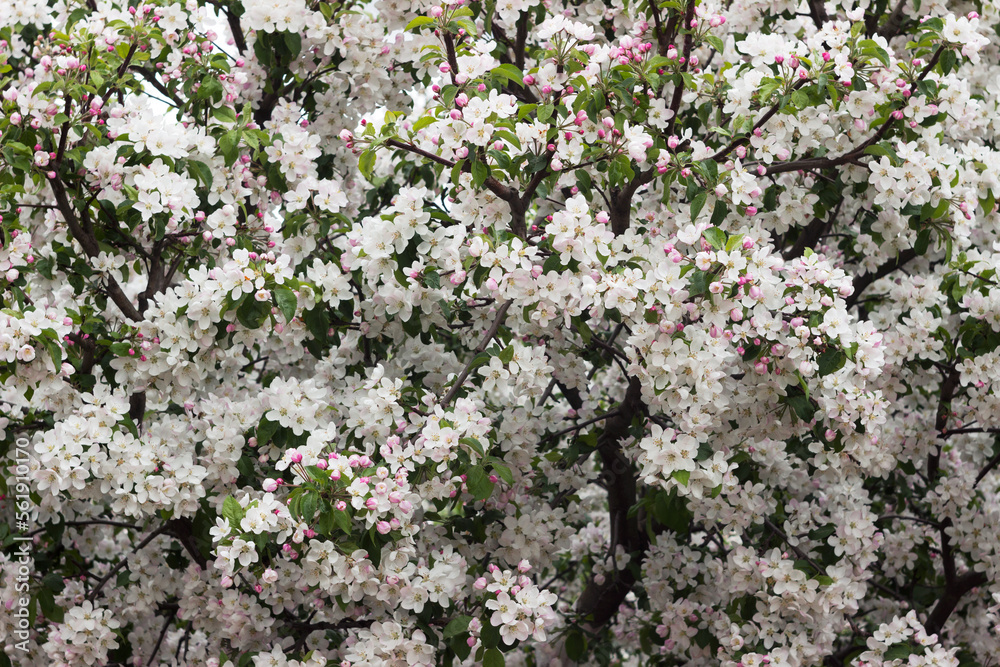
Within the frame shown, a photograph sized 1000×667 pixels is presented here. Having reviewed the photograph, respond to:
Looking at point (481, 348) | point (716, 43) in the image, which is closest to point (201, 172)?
point (481, 348)

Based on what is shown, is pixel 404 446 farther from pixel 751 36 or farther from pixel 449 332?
pixel 751 36

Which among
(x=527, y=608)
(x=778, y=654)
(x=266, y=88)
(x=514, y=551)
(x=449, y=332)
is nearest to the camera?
(x=527, y=608)

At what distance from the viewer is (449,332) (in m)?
5.21

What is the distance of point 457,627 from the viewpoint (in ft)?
11.4

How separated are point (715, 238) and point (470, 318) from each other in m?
1.28

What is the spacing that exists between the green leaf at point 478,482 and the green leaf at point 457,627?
530mm

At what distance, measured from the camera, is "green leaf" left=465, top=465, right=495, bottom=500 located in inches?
130

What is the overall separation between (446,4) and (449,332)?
6.94ft

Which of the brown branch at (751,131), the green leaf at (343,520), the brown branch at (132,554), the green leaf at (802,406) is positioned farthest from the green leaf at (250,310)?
the green leaf at (802,406)

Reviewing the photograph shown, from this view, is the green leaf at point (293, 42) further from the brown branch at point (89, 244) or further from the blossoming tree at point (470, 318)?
the brown branch at point (89, 244)

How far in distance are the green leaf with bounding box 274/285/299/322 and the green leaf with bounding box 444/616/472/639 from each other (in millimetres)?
1296

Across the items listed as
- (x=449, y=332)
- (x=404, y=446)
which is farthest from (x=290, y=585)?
(x=449, y=332)

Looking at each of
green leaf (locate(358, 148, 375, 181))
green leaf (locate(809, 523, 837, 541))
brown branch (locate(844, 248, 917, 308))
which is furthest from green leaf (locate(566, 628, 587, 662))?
green leaf (locate(358, 148, 375, 181))

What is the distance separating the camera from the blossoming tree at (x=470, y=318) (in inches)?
134
